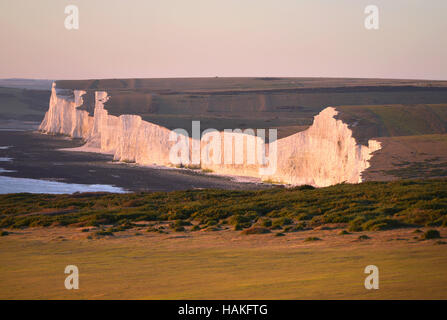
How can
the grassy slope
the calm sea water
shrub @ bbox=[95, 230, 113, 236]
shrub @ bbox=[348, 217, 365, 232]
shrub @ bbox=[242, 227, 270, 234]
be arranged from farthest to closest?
1. the calm sea water
2. shrub @ bbox=[95, 230, 113, 236]
3. shrub @ bbox=[242, 227, 270, 234]
4. shrub @ bbox=[348, 217, 365, 232]
5. the grassy slope

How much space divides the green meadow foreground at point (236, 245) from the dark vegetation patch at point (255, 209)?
65 mm

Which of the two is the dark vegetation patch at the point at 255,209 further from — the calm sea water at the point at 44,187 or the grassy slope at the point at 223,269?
the calm sea water at the point at 44,187

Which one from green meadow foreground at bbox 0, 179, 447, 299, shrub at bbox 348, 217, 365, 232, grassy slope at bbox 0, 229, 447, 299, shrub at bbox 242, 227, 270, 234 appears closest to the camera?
grassy slope at bbox 0, 229, 447, 299

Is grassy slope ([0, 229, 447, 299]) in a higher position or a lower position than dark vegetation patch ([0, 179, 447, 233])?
lower

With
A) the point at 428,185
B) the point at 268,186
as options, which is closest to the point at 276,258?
the point at 428,185

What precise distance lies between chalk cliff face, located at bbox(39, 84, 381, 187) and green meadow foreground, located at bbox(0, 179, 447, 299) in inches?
492

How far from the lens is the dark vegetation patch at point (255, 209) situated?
71.6 feet

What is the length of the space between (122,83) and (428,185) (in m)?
176

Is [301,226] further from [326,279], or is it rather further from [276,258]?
[326,279]

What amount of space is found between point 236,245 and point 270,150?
34057 millimetres

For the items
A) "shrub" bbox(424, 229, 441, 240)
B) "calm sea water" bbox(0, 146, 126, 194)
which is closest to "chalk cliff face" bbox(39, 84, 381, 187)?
"calm sea water" bbox(0, 146, 126, 194)

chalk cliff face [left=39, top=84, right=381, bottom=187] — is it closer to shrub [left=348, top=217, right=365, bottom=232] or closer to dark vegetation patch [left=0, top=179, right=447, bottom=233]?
dark vegetation patch [left=0, top=179, right=447, bottom=233]

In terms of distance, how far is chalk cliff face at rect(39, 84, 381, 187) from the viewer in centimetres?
4491
